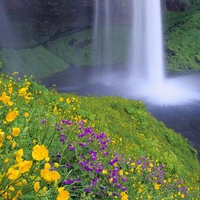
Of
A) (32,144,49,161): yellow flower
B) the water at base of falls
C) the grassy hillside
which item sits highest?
(32,144,49,161): yellow flower

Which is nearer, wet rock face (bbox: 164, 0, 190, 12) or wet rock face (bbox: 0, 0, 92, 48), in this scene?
wet rock face (bbox: 0, 0, 92, 48)

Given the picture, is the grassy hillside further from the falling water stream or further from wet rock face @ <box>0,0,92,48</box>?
wet rock face @ <box>0,0,92,48</box>

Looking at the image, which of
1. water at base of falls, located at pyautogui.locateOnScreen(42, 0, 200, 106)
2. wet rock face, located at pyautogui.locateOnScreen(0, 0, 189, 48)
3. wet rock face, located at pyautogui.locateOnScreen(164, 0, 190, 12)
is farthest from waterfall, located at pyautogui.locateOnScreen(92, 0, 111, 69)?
wet rock face, located at pyautogui.locateOnScreen(164, 0, 190, 12)

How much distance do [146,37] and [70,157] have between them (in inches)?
3132

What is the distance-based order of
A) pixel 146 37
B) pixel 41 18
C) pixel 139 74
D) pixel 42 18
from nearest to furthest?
pixel 139 74 < pixel 146 37 < pixel 41 18 < pixel 42 18

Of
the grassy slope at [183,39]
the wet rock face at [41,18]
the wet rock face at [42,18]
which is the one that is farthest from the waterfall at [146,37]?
the wet rock face at [41,18]

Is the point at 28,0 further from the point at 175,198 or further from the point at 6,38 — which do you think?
the point at 175,198

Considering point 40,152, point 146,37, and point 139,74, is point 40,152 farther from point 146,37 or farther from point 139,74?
point 146,37

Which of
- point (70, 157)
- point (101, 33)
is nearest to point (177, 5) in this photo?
point (101, 33)

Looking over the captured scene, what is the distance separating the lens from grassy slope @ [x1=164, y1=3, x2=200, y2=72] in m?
82.6

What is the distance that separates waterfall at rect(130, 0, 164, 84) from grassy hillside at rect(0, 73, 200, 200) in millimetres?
58065

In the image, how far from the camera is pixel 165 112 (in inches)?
1340

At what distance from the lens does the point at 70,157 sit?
202 inches

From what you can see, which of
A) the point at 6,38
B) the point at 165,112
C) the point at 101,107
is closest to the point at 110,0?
the point at 6,38
